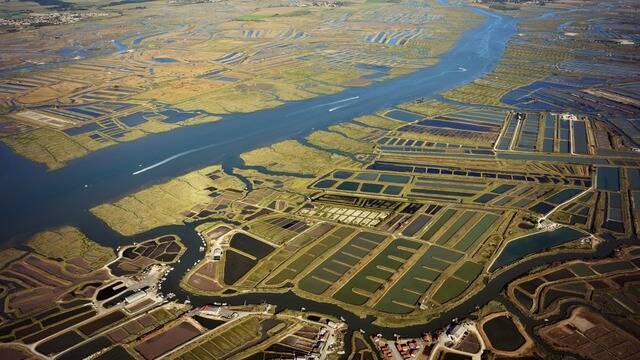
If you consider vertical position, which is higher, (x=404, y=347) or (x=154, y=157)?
(x=154, y=157)

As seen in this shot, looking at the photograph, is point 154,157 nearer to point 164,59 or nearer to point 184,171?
point 184,171

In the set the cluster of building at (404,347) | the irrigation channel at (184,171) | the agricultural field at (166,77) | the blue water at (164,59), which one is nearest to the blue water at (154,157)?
the irrigation channel at (184,171)

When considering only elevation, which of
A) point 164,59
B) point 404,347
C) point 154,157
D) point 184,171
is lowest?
point 404,347

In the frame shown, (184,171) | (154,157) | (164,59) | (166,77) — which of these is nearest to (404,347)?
(184,171)

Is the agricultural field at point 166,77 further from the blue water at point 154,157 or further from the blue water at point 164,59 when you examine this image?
the blue water at point 154,157

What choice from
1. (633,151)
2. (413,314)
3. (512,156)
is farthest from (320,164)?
(633,151)

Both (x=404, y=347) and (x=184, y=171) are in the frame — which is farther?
(x=184, y=171)
